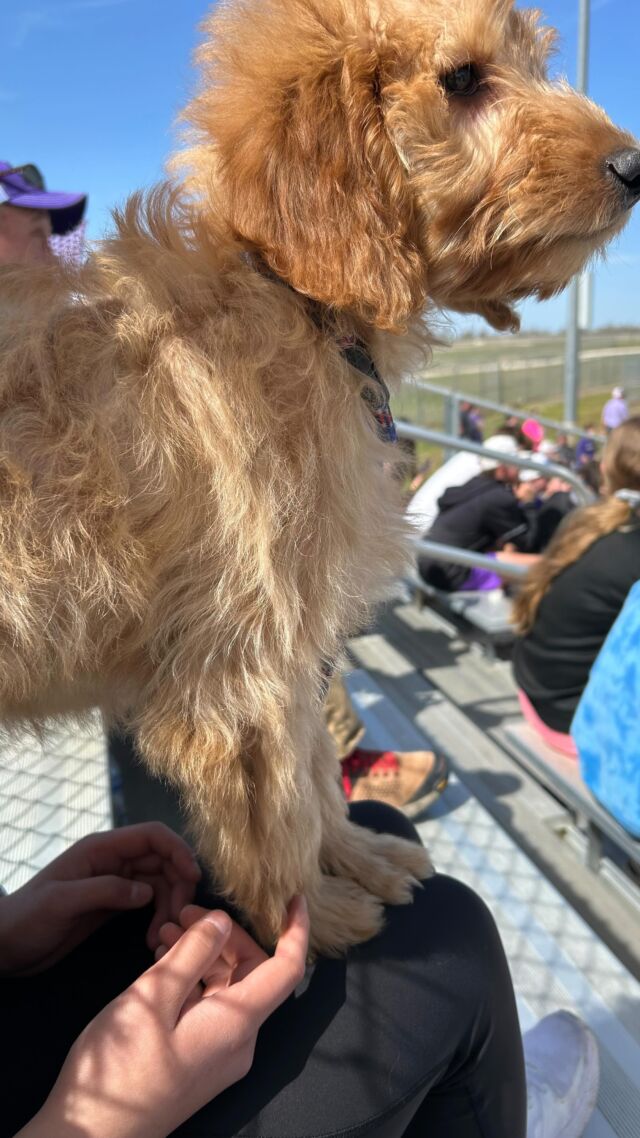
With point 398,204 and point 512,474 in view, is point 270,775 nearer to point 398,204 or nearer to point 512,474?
point 398,204

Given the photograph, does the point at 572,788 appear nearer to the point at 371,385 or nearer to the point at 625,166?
the point at 371,385

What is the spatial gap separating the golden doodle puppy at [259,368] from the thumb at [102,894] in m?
0.22

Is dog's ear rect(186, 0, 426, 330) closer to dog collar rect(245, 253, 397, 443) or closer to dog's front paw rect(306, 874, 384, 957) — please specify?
dog collar rect(245, 253, 397, 443)

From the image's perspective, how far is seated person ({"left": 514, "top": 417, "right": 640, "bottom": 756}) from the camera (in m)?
3.28

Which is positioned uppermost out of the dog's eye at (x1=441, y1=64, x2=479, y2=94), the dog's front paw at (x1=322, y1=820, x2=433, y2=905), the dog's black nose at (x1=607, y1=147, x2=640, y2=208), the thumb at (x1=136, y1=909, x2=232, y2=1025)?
the dog's eye at (x1=441, y1=64, x2=479, y2=94)

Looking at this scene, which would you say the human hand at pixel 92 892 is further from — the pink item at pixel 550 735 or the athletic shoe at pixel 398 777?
the pink item at pixel 550 735

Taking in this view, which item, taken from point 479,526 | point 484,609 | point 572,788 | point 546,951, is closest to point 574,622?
point 572,788

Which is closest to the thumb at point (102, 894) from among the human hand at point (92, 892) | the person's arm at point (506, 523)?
the human hand at point (92, 892)

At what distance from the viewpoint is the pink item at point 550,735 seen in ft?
11.2

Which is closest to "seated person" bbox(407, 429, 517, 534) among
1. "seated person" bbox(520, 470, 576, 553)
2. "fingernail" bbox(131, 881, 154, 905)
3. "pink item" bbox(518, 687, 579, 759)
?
"seated person" bbox(520, 470, 576, 553)

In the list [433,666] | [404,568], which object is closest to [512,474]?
[433,666]

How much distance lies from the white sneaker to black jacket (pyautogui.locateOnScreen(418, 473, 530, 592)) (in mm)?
4201

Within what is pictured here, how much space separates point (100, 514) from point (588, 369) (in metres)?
34.8

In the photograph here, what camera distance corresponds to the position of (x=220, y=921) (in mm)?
1234
